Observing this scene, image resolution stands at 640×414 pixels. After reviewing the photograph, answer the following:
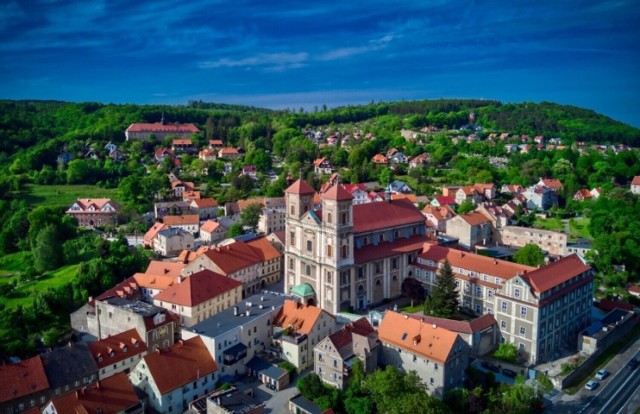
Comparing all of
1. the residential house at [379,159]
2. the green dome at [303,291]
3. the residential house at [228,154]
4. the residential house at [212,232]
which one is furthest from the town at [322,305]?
the residential house at [228,154]

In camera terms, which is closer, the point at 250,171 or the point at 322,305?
the point at 322,305

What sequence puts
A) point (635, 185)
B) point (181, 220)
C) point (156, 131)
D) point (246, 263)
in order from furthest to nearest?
1. point (156, 131)
2. point (635, 185)
3. point (181, 220)
4. point (246, 263)

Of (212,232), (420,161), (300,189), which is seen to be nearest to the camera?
(300,189)

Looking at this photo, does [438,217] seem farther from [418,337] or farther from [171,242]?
[418,337]

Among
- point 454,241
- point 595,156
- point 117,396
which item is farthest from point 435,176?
point 117,396

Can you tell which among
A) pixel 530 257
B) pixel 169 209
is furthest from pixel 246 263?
pixel 169 209

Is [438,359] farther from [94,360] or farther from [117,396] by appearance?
[94,360]

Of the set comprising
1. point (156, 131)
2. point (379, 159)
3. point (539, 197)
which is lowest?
point (539, 197)
